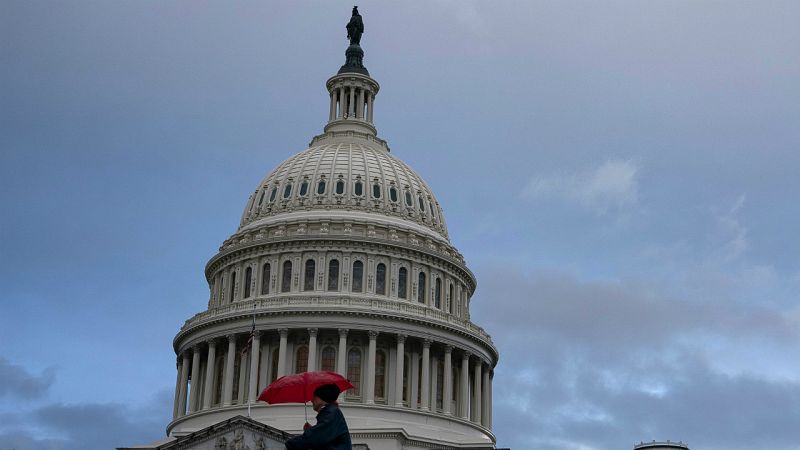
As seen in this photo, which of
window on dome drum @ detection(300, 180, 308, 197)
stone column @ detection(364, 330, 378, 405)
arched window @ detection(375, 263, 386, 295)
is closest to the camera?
stone column @ detection(364, 330, 378, 405)

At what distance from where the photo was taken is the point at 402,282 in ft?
293

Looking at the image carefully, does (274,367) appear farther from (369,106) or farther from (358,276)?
(369,106)

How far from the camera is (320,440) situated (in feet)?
43.5

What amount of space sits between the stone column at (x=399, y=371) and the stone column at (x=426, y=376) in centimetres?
166

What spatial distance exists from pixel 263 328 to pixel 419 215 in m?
18.1

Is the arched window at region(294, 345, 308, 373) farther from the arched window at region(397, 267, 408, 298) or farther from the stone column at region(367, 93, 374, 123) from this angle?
the stone column at region(367, 93, 374, 123)

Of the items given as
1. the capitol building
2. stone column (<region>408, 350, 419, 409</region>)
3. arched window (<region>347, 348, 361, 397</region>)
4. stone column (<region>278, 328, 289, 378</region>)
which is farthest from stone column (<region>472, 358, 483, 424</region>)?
stone column (<region>278, 328, 289, 378</region>)

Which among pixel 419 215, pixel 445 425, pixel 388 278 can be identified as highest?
pixel 419 215

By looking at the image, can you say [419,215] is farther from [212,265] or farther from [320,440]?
[320,440]

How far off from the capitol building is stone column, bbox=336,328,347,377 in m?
0.07

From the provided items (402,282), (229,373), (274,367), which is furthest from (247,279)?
(402,282)

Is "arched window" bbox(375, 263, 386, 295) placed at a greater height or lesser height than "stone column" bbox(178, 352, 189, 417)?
greater

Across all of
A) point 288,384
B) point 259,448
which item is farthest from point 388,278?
point 288,384

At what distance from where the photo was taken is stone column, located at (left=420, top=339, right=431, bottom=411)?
83938 mm
